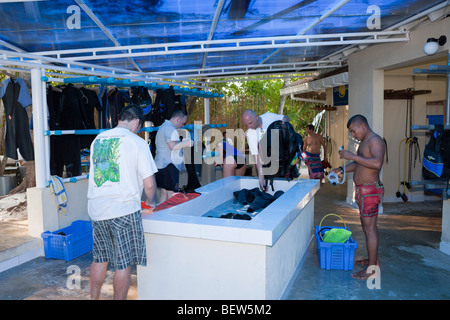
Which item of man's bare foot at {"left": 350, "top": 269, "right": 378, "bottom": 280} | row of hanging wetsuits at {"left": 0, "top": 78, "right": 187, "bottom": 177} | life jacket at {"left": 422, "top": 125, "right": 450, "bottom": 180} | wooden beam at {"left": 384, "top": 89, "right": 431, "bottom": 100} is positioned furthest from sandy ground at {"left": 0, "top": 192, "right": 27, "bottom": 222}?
wooden beam at {"left": 384, "top": 89, "right": 431, "bottom": 100}

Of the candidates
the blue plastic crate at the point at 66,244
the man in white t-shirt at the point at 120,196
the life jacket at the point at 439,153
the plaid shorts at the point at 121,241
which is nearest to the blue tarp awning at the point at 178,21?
the life jacket at the point at 439,153

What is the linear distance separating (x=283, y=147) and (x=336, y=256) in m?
1.52

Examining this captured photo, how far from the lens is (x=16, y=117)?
17.5 ft

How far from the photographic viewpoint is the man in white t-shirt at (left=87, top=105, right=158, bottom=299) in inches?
124

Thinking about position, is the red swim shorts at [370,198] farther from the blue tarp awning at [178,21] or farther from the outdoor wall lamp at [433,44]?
the outdoor wall lamp at [433,44]

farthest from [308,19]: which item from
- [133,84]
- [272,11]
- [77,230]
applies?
[77,230]

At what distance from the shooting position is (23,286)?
4.12 metres

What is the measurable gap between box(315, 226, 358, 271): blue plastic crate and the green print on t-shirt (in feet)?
8.53

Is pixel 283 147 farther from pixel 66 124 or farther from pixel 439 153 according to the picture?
pixel 66 124

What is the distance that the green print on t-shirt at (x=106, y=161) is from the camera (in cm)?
313

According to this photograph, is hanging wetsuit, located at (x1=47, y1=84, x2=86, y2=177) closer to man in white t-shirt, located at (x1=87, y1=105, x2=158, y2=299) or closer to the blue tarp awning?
the blue tarp awning

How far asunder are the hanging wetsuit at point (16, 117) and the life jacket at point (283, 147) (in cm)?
333

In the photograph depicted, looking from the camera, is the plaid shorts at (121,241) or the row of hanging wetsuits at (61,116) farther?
the row of hanging wetsuits at (61,116)
